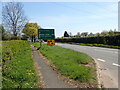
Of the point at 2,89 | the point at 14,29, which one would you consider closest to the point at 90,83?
the point at 2,89

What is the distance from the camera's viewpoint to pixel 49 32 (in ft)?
86.2

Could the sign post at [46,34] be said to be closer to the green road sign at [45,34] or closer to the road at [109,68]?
the green road sign at [45,34]

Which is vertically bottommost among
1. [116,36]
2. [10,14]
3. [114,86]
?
[114,86]

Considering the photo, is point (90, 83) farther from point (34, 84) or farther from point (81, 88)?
point (34, 84)

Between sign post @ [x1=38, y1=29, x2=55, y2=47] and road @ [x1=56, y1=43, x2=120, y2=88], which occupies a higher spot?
sign post @ [x1=38, y1=29, x2=55, y2=47]

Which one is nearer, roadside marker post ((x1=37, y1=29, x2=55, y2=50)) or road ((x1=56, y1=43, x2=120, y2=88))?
road ((x1=56, y1=43, x2=120, y2=88))

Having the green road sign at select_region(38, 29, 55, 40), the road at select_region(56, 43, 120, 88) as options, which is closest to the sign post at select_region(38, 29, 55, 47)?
the green road sign at select_region(38, 29, 55, 40)

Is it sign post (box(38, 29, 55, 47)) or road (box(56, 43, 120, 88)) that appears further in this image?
sign post (box(38, 29, 55, 47))

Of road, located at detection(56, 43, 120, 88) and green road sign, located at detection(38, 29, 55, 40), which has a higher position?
green road sign, located at detection(38, 29, 55, 40)

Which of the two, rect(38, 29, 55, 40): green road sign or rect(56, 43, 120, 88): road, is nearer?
rect(56, 43, 120, 88): road

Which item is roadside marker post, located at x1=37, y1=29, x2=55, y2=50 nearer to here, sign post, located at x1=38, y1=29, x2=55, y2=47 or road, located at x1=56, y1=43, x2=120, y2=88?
sign post, located at x1=38, y1=29, x2=55, y2=47

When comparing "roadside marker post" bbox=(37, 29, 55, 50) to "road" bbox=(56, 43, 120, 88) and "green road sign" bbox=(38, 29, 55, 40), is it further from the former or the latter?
"road" bbox=(56, 43, 120, 88)

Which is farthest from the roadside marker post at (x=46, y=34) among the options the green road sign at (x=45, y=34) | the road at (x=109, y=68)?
the road at (x=109, y=68)

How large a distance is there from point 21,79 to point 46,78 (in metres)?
1.08
